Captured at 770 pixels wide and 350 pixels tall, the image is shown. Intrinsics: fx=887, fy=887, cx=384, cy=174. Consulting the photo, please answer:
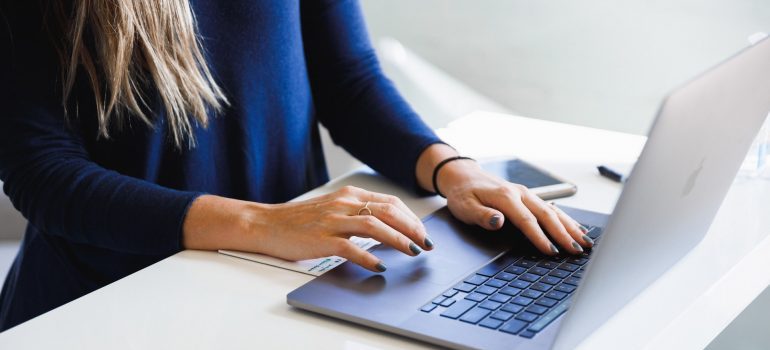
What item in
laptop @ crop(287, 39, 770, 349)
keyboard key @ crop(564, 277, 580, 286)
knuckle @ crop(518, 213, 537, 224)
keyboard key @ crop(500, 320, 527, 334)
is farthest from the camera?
knuckle @ crop(518, 213, 537, 224)

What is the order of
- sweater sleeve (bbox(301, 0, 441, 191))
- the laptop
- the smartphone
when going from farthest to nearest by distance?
sweater sleeve (bbox(301, 0, 441, 191))
the smartphone
the laptop

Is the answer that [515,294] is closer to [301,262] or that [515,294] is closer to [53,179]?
[301,262]

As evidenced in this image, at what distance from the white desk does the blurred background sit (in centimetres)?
198

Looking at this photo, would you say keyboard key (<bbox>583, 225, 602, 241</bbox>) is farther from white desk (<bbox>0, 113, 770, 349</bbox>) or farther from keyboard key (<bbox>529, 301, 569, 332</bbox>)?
keyboard key (<bbox>529, 301, 569, 332</bbox>)

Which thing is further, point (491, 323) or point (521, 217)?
point (521, 217)

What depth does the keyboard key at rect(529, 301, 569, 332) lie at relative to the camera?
751 mm

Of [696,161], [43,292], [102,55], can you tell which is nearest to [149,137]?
[102,55]

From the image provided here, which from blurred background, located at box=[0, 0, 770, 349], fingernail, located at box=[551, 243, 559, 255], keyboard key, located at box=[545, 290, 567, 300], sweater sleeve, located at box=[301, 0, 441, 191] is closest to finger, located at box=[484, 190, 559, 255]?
fingernail, located at box=[551, 243, 559, 255]

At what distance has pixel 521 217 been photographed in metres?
0.97

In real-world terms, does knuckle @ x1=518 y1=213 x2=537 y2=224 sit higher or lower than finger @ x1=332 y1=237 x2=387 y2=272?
higher

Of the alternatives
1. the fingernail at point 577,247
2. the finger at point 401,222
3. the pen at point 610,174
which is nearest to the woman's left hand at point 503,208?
the fingernail at point 577,247

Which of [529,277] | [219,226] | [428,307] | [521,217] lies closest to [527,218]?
[521,217]

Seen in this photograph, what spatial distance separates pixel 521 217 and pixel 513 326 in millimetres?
231

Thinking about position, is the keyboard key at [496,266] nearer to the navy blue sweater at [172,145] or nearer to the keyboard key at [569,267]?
the keyboard key at [569,267]
